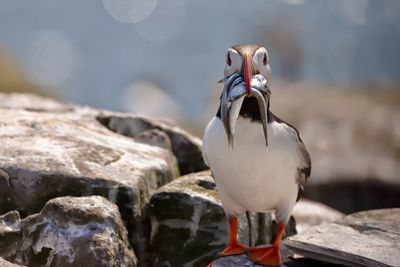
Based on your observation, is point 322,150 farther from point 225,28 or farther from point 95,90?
point 225,28

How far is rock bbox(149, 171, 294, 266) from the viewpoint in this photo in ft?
15.6

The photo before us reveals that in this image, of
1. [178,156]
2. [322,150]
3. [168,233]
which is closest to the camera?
[168,233]

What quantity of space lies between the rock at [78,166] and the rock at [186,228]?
125 mm

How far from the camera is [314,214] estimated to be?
21.2 ft

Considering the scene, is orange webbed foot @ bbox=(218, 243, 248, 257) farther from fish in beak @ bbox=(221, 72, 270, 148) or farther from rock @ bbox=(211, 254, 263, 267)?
fish in beak @ bbox=(221, 72, 270, 148)

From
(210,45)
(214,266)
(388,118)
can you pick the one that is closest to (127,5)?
(210,45)

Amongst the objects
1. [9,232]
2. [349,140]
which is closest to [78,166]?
[9,232]

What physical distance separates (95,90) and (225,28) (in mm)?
9846

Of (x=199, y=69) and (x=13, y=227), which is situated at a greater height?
(x=13, y=227)

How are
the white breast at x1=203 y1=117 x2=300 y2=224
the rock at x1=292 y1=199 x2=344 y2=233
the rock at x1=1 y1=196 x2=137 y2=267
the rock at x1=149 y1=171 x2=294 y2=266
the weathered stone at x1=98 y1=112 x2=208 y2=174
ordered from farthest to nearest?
the rock at x1=292 y1=199 x2=344 y2=233 < the weathered stone at x1=98 y1=112 x2=208 y2=174 < the rock at x1=149 y1=171 x2=294 y2=266 < the rock at x1=1 y1=196 x2=137 y2=267 < the white breast at x1=203 y1=117 x2=300 y2=224

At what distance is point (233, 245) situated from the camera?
4289 mm

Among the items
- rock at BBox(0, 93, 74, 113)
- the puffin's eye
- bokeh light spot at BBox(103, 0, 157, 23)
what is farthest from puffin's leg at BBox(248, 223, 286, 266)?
bokeh light spot at BBox(103, 0, 157, 23)

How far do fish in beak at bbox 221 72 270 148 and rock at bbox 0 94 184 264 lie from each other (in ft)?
4.23

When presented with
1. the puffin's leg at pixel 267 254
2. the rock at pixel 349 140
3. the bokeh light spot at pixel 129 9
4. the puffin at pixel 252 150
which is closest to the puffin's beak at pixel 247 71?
the puffin at pixel 252 150
